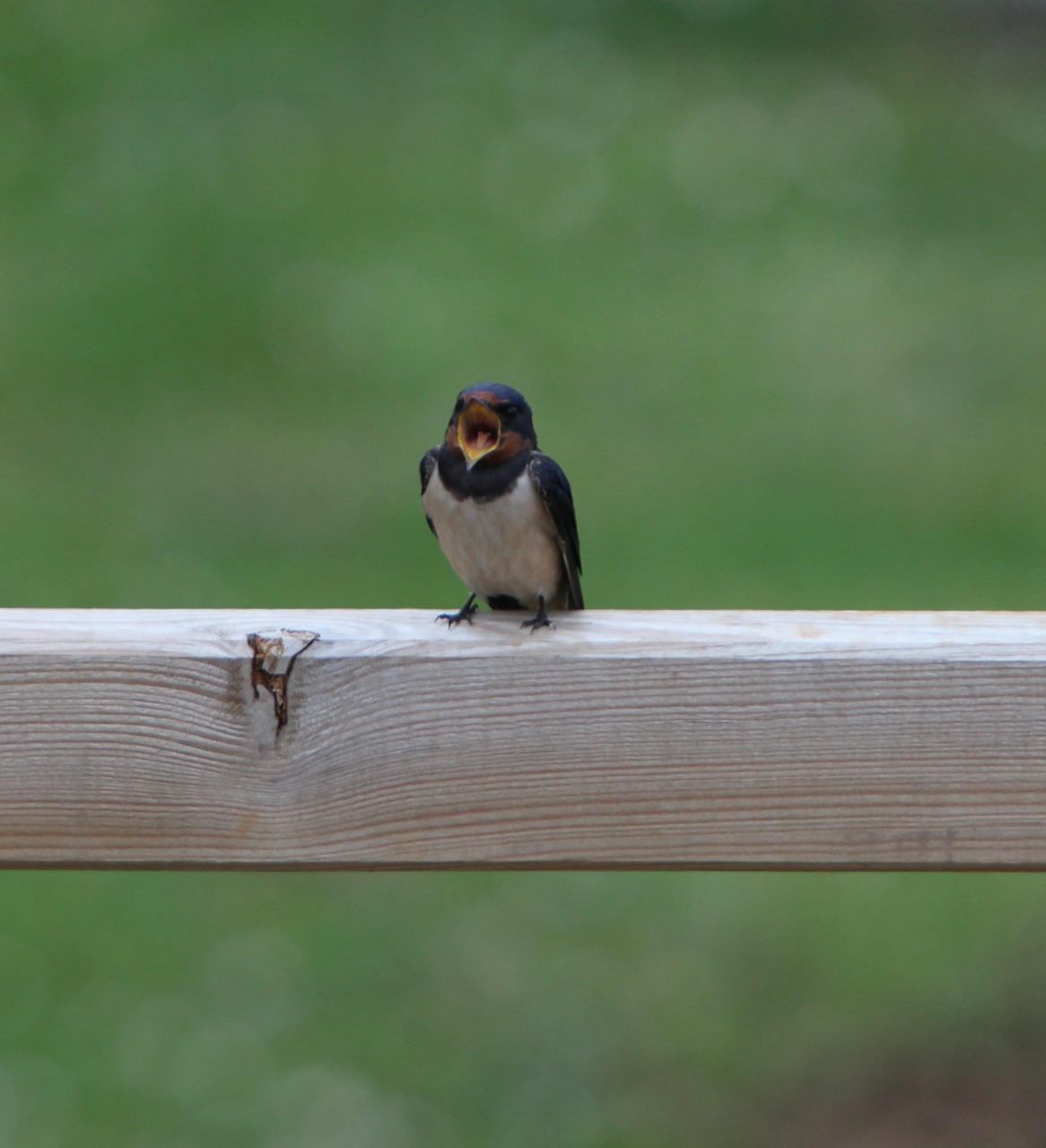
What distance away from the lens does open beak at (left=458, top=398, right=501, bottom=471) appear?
9.71 feet

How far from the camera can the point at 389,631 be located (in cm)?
201

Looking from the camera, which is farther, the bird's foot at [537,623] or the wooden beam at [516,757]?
the bird's foot at [537,623]

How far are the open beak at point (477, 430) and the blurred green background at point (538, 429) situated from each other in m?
1.91

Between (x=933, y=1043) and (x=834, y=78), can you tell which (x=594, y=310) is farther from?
(x=933, y=1043)

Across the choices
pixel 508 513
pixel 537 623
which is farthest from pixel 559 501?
pixel 537 623

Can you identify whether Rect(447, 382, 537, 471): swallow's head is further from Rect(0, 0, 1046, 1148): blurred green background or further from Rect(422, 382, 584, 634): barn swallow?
Rect(0, 0, 1046, 1148): blurred green background

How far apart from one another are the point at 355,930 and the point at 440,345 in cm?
401

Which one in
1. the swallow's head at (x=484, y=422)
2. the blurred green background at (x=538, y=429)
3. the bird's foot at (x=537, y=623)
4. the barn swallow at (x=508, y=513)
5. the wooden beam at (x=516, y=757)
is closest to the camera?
the wooden beam at (x=516, y=757)

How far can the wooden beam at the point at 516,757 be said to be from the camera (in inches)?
75.2

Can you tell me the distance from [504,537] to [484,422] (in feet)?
1.14

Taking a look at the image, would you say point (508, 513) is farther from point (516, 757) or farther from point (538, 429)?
point (538, 429)

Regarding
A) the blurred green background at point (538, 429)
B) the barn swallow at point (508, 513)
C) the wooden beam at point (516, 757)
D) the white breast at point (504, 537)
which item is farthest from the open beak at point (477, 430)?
the blurred green background at point (538, 429)

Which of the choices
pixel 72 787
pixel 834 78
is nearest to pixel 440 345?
pixel 834 78

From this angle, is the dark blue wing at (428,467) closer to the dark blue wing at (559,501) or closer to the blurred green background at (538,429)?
the dark blue wing at (559,501)
